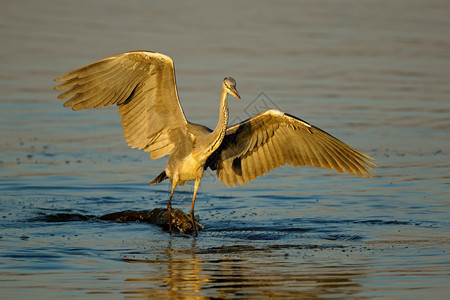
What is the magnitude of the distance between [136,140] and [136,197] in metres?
1.38

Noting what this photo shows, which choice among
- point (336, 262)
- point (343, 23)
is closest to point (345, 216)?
point (336, 262)

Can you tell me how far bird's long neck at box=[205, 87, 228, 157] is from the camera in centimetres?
923

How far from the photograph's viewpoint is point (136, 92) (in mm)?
9570

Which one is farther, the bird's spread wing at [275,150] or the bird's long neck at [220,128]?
the bird's spread wing at [275,150]

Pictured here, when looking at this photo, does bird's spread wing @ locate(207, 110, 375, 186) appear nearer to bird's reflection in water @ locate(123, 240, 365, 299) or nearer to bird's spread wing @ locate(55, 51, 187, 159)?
bird's spread wing @ locate(55, 51, 187, 159)

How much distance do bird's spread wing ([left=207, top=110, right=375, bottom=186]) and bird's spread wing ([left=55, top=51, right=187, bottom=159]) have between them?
27.7 inches

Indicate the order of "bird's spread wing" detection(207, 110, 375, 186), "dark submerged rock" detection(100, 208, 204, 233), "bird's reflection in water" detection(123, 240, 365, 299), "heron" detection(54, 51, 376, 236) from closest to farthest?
"bird's reflection in water" detection(123, 240, 365, 299), "heron" detection(54, 51, 376, 236), "bird's spread wing" detection(207, 110, 375, 186), "dark submerged rock" detection(100, 208, 204, 233)

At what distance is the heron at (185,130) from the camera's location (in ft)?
30.5

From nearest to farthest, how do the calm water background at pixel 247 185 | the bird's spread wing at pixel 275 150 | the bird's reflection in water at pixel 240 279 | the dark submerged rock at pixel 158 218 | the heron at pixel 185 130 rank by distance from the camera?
the bird's reflection in water at pixel 240 279 → the calm water background at pixel 247 185 → the heron at pixel 185 130 → the bird's spread wing at pixel 275 150 → the dark submerged rock at pixel 158 218

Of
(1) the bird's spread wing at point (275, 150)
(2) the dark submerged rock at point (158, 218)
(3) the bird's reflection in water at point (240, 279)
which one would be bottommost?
(3) the bird's reflection in water at point (240, 279)

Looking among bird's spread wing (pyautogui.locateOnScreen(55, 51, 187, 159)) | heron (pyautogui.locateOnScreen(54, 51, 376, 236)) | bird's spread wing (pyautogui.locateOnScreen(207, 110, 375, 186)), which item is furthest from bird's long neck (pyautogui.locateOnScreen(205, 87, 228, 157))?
bird's spread wing (pyautogui.locateOnScreen(55, 51, 187, 159))

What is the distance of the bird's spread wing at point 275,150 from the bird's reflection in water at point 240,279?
6.28ft

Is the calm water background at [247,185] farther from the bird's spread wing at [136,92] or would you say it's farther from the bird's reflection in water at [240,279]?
the bird's spread wing at [136,92]

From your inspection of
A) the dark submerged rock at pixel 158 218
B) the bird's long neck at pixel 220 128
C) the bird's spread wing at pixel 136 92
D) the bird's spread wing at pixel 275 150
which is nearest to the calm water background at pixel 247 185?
the dark submerged rock at pixel 158 218
